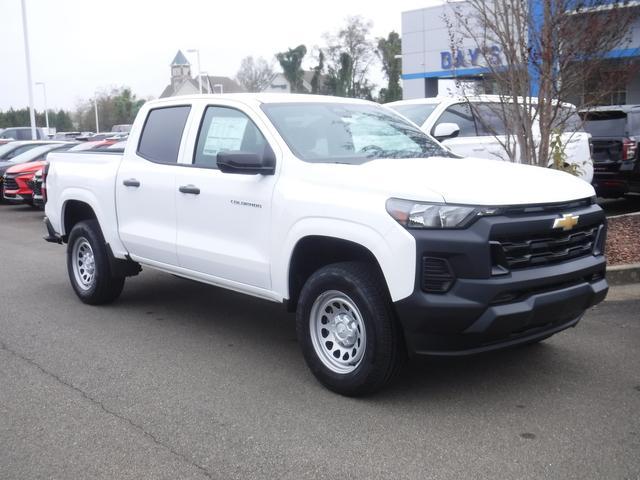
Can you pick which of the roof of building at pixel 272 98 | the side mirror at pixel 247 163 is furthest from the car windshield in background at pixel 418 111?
the side mirror at pixel 247 163

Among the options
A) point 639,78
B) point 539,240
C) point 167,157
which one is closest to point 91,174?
point 167,157

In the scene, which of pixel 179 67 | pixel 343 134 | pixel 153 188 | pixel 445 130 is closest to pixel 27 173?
pixel 153 188

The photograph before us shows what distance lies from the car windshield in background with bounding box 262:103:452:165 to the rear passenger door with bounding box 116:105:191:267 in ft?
3.63

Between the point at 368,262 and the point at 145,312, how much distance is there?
3171 millimetres

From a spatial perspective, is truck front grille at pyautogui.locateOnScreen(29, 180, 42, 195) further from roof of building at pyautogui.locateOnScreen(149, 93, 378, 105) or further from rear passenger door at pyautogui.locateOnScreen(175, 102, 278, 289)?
rear passenger door at pyautogui.locateOnScreen(175, 102, 278, 289)

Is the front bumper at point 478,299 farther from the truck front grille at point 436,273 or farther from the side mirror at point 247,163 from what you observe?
the side mirror at point 247,163

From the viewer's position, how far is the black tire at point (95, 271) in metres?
7.02

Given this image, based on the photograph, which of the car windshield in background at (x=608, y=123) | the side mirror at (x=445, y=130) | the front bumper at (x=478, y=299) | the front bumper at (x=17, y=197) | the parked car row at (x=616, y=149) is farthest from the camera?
the front bumper at (x=17, y=197)

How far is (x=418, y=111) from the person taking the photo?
10102mm

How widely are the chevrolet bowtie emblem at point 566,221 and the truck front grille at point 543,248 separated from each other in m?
0.05

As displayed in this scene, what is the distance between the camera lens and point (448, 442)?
13.3 ft

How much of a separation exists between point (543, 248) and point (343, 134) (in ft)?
5.93

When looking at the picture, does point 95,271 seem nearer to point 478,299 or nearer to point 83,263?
point 83,263

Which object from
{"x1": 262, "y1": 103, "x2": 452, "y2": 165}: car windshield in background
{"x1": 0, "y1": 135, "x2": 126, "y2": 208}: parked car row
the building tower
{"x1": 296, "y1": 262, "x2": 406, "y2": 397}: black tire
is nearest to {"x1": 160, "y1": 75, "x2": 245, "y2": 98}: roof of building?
the building tower
